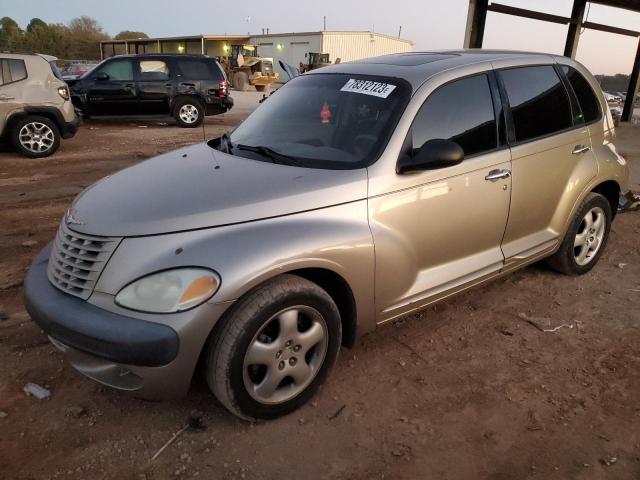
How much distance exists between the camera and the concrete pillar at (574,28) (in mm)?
13500

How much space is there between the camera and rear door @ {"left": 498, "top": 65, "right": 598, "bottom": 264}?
344 centimetres

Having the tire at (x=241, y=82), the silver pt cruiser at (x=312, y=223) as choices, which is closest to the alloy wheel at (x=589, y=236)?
the silver pt cruiser at (x=312, y=223)

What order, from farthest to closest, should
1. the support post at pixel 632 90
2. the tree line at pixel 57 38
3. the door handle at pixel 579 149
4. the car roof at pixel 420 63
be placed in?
the tree line at pixel 57 38
the support post at pixel 632 90
the door handle at pixel 579 149
the car roof at pixel 420 63

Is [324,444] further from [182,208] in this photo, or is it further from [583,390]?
[583,390]

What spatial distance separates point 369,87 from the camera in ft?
10.3

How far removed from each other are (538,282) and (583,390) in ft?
4.92

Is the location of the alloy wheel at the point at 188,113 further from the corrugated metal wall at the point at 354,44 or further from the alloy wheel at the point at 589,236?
the corrugated metal wall at the point at 354,44

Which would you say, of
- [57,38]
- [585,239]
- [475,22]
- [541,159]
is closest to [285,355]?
[541,159]

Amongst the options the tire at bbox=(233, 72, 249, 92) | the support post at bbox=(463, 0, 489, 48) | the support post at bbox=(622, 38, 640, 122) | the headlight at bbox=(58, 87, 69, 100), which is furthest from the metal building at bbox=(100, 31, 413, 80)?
the headlight at bbox=(58, 87, 69, 100)

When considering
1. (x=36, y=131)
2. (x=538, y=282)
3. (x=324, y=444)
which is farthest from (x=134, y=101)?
(x=324, y=444)

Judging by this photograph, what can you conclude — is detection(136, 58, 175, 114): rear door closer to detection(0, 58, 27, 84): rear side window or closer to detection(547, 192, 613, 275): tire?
detection(0, 58, 27, 84): rear side window

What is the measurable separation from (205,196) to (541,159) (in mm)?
2363

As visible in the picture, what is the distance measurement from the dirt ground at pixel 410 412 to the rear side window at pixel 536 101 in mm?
1305

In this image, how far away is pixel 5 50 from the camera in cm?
852
